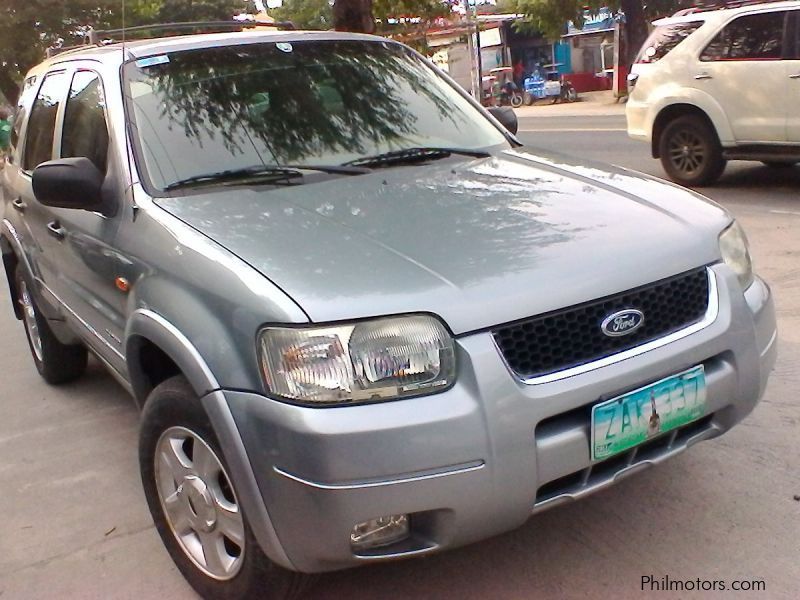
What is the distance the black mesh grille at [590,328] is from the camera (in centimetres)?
245

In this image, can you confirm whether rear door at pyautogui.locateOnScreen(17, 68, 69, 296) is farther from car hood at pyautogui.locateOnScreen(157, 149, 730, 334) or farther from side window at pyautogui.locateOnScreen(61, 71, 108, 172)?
car hood at pyautogui.locateOnScreen(157, 149, 730, 334)

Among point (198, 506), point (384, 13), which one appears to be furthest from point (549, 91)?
point (198, 506)

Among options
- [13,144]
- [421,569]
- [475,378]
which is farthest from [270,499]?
[13,144]

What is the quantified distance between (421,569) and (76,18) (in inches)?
1195

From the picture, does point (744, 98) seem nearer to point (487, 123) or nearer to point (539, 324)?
point (487, 123)

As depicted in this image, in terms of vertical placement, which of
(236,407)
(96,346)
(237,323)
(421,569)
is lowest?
(421,569)

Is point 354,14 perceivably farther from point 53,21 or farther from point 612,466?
point 53,21

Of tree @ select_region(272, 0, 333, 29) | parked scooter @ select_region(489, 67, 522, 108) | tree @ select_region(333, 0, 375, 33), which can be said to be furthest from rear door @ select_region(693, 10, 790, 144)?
parked scooter @ select_region(489, 67, 522, 108)

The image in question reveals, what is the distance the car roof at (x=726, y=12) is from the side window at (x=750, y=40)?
0.21 ft

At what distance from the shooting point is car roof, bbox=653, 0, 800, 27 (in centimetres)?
856

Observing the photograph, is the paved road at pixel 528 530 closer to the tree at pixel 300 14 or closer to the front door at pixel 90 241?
the front door at pixel 90 241

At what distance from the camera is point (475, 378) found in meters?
2.36

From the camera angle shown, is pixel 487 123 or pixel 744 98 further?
pixel 744 98

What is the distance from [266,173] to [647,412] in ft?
5.28
